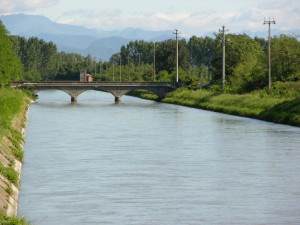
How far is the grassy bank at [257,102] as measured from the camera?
55.9m

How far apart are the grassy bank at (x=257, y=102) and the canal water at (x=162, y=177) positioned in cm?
732

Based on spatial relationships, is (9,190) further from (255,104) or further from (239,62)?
(239,62)

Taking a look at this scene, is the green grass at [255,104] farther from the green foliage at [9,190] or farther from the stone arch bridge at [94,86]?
the green foliage at [9,190]

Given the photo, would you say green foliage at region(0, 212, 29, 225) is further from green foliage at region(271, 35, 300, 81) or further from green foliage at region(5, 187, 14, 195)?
green foliage at region(271, 35, 300, 81)

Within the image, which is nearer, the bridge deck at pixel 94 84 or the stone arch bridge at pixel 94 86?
→ the bridge deck at pixel 94 84

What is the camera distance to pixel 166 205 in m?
21.3

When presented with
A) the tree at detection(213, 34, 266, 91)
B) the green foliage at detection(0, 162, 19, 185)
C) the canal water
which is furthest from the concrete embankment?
the tree at detection(213, 34, 266, 91)

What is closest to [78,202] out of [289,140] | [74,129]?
[289,140]

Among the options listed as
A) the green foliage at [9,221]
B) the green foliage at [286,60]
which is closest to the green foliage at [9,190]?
the green foliage at [9,221]

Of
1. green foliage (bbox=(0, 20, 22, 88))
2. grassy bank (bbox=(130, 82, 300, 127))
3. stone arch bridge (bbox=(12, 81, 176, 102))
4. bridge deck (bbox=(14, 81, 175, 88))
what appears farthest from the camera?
stone arch bridge (bbox=(12, 81, 176, 102))

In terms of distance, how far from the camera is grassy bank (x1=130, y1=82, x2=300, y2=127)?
2200 inches

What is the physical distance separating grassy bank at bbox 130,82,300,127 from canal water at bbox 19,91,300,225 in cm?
732

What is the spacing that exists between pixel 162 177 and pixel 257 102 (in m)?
40.7

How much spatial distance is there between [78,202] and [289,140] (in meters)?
21.7
